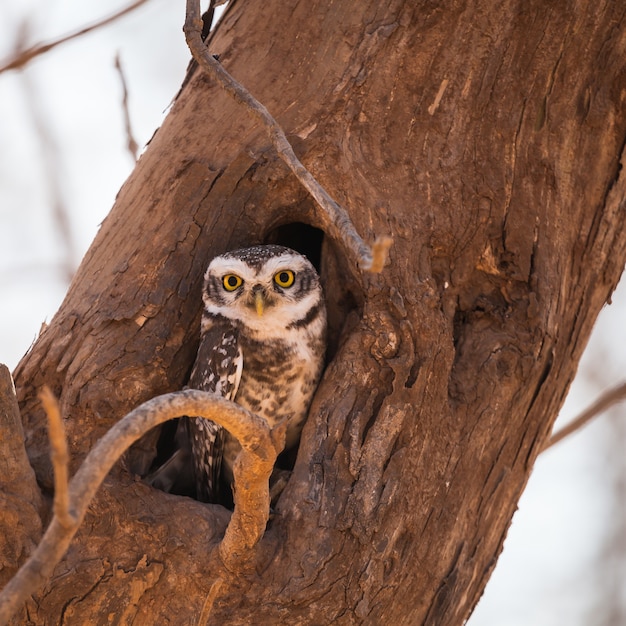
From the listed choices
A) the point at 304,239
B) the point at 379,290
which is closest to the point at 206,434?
the point at 379,290

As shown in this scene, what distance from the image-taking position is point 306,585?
2602 millimetres

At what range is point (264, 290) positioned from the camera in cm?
345

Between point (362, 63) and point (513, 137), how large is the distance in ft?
2.09

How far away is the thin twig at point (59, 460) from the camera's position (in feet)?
4.45

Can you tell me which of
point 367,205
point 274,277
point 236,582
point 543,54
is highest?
point 543,54

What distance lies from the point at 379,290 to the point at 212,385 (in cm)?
75

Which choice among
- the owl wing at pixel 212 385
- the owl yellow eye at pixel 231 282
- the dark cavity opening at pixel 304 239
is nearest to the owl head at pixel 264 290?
the owl yellow eye at pixel 231 282

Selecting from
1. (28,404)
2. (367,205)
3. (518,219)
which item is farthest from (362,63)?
(28,404)

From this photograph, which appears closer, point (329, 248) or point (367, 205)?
point (367, 205)

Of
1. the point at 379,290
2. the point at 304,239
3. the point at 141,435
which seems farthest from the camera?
the point at 304,239

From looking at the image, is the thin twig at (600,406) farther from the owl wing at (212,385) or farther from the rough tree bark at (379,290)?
the owl wing at (212,385)

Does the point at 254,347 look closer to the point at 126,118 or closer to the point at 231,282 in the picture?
the point at 231,282

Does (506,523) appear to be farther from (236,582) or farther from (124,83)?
(124,83)

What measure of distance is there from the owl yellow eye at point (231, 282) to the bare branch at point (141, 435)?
1.10 metres
